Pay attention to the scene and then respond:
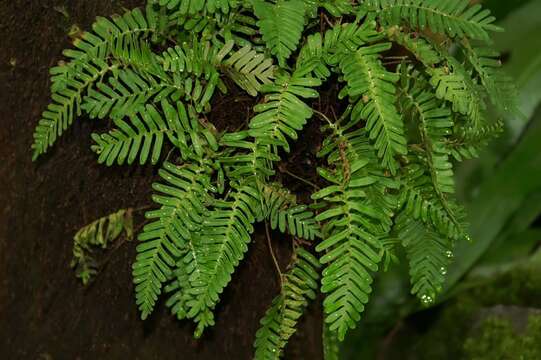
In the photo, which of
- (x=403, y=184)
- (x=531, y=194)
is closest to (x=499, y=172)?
(x=531, y=194)

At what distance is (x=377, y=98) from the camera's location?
1313 mm

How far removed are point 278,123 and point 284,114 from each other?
0.02 m

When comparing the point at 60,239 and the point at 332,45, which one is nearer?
the point at 332,45

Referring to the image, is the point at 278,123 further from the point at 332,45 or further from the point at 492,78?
the point at 492,78

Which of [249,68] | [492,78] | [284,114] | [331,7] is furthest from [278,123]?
[492,78]

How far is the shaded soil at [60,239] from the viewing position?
4.89 ft

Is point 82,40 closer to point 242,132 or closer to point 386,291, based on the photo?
point 242,132

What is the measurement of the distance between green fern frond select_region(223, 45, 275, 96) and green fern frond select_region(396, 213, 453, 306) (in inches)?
14.9

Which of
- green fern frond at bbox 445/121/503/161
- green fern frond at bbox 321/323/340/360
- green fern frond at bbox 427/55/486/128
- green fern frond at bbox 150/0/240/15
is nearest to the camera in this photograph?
green fern frond at bbox 150/0/240/15

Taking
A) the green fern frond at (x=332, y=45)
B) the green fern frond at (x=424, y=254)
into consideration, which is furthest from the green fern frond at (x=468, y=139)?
the green fern frond at (x=332, y=45)

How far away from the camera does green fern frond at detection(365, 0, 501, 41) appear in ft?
4.53

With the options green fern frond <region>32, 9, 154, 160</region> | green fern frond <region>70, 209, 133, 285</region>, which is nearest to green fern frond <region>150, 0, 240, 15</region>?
green fern frond <region>32, 9, 154, 160</region>

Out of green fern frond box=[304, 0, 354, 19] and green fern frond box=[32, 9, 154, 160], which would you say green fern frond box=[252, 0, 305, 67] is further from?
green fern frond box=[32, 9, 154, 160]

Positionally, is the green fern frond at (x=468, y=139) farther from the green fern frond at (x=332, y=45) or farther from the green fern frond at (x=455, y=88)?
the green fern frond at (x=332, y=45)
